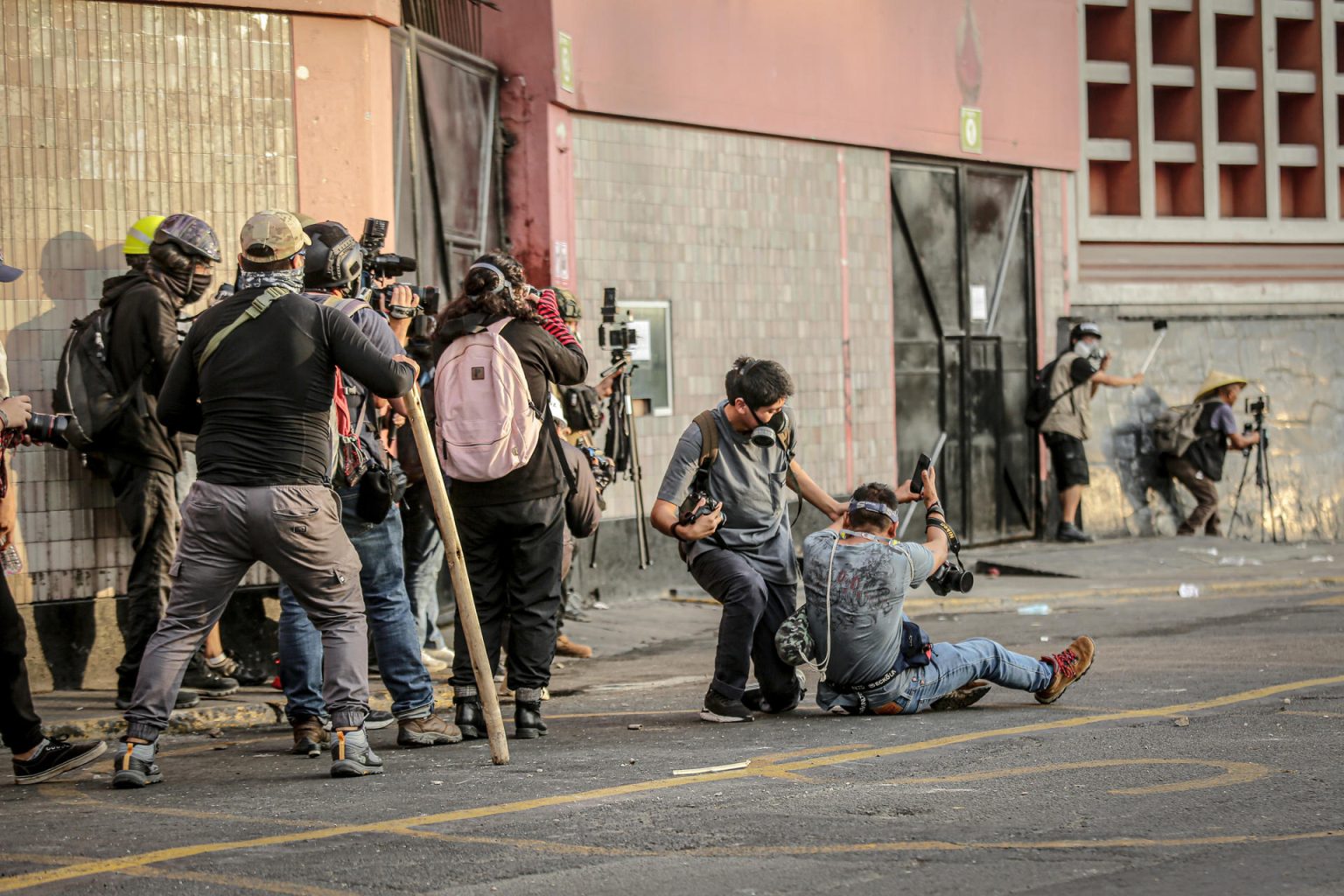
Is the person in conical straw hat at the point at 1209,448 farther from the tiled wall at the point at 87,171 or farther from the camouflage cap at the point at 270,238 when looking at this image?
the camouflage cap at the point at 270,238

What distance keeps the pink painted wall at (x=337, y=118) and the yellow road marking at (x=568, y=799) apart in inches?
192

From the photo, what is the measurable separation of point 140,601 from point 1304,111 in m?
15.8

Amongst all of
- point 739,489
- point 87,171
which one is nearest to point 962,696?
point 739,489

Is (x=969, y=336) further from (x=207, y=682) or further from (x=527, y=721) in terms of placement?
(x=527, y=721)

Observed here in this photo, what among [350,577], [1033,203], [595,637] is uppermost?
[1033,203]

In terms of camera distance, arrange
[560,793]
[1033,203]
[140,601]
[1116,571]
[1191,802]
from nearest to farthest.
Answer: [1191,802] < [560,793] < [140,601] < [1116,571] < [1033,203]

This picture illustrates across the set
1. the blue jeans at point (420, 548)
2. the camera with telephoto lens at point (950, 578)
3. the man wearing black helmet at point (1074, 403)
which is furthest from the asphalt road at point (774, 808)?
the man wearing black helmet at point (1074, 403)

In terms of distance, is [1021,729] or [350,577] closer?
[350,577]

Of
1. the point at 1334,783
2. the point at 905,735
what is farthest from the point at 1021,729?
the point at 1334,783

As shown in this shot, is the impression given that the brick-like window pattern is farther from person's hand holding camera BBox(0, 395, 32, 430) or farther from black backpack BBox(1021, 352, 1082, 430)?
person's hand holding camera BBox(0, 395, 32, 430)

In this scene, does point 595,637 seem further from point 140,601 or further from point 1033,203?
point 1033,203

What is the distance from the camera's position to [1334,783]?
6352 mm

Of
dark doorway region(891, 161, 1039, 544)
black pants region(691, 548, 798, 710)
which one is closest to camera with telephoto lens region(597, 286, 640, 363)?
black pants region(691, 548, 798, 710)

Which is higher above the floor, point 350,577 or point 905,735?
point 350,577
